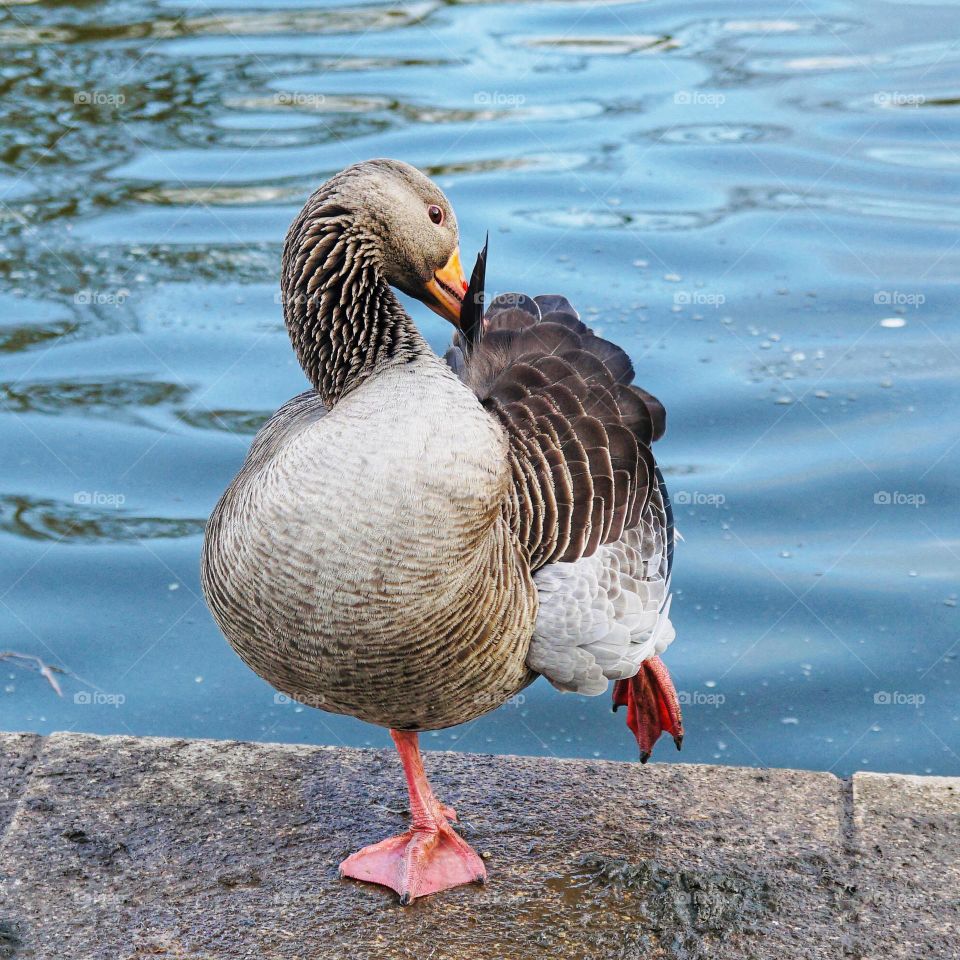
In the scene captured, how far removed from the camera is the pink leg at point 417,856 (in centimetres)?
369

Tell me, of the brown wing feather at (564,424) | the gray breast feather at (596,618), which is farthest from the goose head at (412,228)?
the gray breast feather at (596,618)

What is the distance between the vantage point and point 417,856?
12.2ft

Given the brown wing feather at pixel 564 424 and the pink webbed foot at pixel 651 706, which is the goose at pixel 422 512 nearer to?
the brown wing feather at pixel 564 424

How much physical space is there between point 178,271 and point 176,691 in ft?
13.3

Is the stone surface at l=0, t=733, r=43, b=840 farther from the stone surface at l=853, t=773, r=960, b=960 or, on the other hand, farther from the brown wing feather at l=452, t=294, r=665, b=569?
the stone surface at l=853, t=773, r=960, b=960

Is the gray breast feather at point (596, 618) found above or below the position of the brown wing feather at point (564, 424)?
below

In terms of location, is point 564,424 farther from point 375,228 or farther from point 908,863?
point 908,863

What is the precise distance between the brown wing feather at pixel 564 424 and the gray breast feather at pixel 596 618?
58 mm

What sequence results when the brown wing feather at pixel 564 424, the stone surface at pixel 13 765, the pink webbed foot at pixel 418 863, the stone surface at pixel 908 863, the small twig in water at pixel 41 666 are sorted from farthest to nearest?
the small twig in water at pixel 41 666
the stone surface at pixel 13 765
the brown wing feather at pixel 564 424
the pink webbed foot at pixel 418 863
the stone surface at pixel 908 863

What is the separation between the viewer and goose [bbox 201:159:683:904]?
3.25 meters

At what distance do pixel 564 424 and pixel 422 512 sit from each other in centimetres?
88

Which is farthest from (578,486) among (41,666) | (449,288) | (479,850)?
(41,666)

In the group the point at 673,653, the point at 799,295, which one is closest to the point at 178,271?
the point at 799,295

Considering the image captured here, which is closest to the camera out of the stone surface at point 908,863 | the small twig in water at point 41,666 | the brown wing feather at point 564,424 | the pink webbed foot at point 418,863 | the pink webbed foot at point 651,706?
the stone surface at point 908,863
